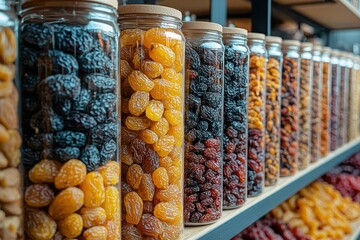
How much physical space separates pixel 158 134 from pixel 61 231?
0.69 ft

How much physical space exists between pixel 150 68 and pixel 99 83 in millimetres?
117

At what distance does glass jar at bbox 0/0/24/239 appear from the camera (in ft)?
1.54

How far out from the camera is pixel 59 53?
0.52 m

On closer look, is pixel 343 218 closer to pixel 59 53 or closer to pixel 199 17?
pixel 199 17

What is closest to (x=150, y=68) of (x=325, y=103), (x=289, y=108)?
(x=289, y=108)

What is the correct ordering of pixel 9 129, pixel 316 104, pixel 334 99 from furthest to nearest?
pixel 334 99, pixel 316 104, pixel 9 129

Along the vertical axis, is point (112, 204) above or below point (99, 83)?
below

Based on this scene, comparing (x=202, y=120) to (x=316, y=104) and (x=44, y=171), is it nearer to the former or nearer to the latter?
(x=44, y=171)

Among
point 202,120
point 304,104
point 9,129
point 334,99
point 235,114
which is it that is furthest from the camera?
point 334,99

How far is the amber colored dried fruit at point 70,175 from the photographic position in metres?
0.52

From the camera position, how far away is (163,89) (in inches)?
26.0

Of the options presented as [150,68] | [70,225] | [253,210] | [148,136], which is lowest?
[253,210]

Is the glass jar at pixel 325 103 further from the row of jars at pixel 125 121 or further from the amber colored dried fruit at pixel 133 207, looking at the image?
the amber colored dried fruit at pixel 133 207

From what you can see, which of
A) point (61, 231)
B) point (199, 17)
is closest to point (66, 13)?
point (61, 231)
